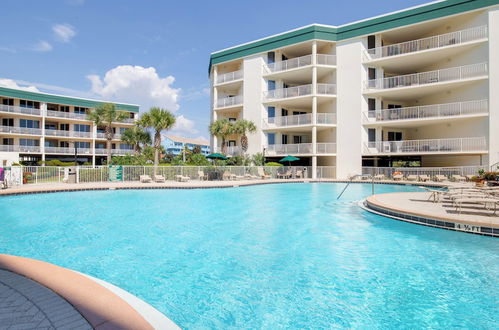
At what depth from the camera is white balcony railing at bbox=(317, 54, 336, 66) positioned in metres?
25.0

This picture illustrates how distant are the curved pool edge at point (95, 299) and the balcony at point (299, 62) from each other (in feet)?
84.3

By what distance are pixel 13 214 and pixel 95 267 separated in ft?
23.4

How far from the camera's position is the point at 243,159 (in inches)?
976

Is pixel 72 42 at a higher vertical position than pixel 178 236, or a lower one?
higher

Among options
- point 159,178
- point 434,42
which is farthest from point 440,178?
point 159,178

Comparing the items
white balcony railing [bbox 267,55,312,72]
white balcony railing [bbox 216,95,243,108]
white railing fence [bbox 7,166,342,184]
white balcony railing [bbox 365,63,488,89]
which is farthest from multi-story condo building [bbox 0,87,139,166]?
white balcony railing [bbox 365,63,488,89]

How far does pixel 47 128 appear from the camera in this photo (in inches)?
1476

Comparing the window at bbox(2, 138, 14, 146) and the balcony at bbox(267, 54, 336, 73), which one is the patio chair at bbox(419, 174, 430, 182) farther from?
the window at bbox(2, 138, 14, 146)

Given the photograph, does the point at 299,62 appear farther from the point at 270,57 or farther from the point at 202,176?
the point at 202,176

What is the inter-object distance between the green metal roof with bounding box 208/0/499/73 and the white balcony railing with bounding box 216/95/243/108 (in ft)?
14.1

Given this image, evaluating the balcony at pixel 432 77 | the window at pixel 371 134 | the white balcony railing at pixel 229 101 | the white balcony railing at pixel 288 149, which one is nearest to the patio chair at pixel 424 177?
the window at pixel 371 134

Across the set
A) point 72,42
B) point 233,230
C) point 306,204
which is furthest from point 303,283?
point 72,42

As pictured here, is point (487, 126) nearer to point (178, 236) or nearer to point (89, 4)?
point (178, 236)

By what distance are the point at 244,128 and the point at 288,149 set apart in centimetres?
491
